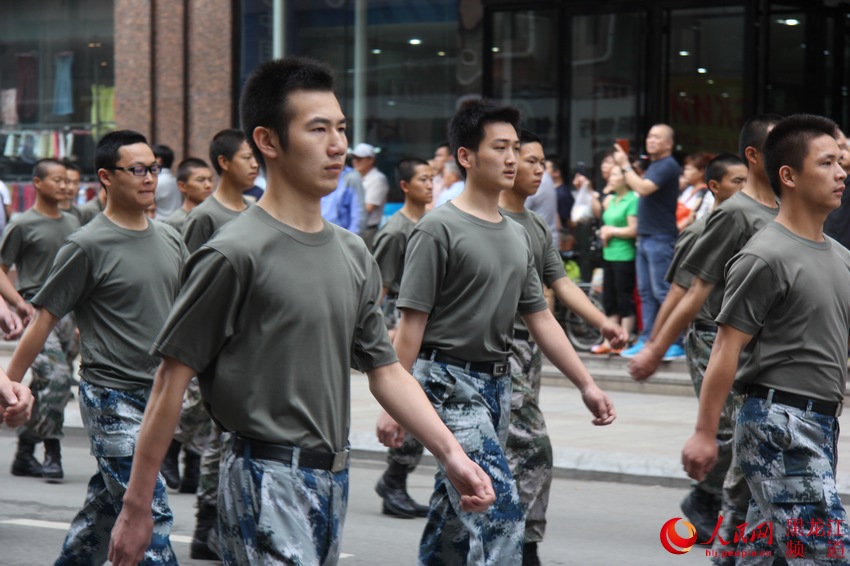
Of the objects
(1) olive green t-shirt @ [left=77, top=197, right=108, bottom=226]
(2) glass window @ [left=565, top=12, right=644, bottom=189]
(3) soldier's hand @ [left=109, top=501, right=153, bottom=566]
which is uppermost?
(2) glass window @ [left=565, top=12, right=644, bottom=189]

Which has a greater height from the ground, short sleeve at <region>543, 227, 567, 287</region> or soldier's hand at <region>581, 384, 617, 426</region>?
short sleeve at <region>543, 227, 567, 287</region>

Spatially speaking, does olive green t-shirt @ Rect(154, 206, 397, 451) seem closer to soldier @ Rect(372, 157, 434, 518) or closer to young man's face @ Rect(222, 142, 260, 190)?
soldier @ Rect(372, 157, 434, 518)

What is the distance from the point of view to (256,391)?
3.98 m

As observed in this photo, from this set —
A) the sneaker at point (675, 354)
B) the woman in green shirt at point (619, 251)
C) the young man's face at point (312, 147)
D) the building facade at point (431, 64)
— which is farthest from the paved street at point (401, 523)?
the building facade at point (431, 64)

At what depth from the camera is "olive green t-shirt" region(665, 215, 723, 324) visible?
24.2ft

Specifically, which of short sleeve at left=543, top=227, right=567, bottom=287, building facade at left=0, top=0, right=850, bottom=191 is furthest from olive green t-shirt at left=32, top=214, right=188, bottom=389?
building facade at left=0, top=0, right=850, bottom=191

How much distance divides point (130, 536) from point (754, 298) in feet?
7.83

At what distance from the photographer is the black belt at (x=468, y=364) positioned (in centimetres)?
601

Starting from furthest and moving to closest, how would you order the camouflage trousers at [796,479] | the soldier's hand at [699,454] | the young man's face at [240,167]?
the young man's face at [240,167]
the soldier's hand at [699,454]
the camouflage trousers at [796,479]

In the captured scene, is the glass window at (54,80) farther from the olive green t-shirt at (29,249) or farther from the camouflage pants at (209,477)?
the camouflage pants at (209,477)

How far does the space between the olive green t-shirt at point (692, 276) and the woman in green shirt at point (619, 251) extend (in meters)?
6.24

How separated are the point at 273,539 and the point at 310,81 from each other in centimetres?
125

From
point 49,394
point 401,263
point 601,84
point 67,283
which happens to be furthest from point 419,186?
point 601,84

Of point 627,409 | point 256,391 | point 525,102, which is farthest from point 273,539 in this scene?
point 525,102
